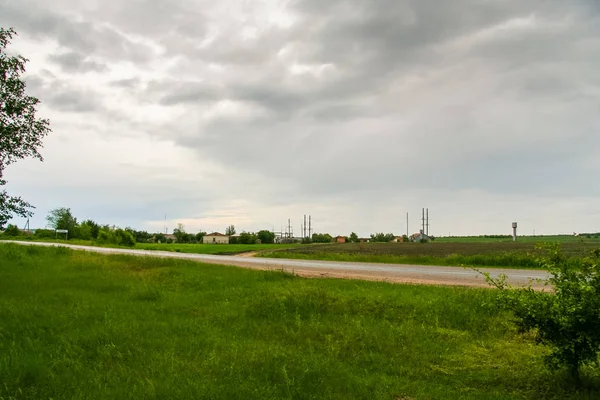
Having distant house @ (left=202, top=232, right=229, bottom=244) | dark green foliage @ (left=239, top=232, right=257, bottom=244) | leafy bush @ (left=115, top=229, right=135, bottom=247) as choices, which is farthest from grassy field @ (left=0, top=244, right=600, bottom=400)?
distant house @ (left=202, top=232, right=229, bottom=244)

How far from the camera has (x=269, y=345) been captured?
7715 mm

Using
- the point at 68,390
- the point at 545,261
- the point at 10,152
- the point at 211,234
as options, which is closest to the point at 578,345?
the point at 545,261

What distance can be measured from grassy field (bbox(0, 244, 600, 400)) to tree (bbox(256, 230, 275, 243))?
11550 centimetres

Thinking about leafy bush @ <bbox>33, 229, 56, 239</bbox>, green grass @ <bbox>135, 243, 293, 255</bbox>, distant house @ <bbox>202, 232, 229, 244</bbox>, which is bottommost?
green grass @ <bbox>135, 243, 293, 255</bbox>

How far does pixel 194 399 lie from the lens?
5.11m

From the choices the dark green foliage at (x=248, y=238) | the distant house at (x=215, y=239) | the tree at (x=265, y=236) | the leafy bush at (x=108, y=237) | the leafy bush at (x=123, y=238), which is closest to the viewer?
the leafy bush at (x=123, y=238)

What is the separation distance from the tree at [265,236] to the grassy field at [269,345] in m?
115

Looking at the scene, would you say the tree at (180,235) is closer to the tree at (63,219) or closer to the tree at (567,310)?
the tree at (63,219)

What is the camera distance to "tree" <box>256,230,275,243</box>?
424 feet

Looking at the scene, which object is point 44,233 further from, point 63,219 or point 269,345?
point 269,345

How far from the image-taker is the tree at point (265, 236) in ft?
424

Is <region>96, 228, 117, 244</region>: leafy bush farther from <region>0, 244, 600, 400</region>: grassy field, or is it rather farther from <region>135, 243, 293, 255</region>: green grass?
<region>0, 244, 600, 400</region>: grassy field

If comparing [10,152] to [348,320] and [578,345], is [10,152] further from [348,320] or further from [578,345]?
[578,345]

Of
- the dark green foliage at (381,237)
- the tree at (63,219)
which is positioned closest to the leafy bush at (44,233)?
the tree at (63,219)
